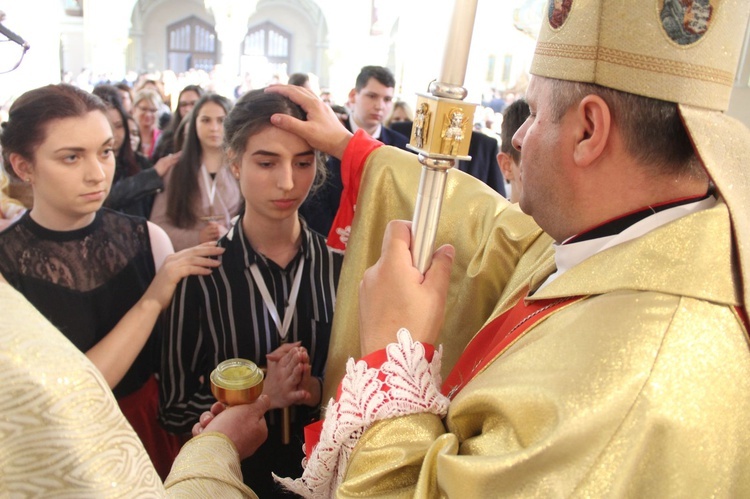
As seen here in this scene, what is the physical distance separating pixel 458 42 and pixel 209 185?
2.65 meters

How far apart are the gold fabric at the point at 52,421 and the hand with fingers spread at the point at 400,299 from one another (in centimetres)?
54

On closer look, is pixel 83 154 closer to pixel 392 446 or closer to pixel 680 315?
pixel 392 446

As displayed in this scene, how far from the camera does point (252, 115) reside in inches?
75.9

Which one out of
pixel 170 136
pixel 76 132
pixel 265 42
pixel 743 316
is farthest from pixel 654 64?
pixel 265 42

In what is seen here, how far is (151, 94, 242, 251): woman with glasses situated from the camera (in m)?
3.06

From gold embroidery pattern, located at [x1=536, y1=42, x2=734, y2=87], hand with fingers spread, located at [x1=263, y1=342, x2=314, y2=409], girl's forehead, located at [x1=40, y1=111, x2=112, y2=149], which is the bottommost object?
hand with fingers spread, located at [x1=263, y1=342, x2=314, y2=409]

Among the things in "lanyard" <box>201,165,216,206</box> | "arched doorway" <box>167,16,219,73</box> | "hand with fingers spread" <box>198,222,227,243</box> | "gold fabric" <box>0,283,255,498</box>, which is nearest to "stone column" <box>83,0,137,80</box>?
"arched doorway" <box>167,16,219,73</box>

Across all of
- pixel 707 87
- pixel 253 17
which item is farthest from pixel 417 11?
pixel 253 17

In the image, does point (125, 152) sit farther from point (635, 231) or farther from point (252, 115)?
point (635, 231)

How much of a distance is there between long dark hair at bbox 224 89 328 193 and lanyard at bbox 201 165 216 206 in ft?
4.22

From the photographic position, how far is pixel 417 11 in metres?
12.8

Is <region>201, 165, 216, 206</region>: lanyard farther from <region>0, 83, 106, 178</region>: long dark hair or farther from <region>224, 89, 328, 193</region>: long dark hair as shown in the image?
<region>0, 83, 106, 178</region>: long dark hair

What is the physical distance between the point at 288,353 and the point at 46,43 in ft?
20.5

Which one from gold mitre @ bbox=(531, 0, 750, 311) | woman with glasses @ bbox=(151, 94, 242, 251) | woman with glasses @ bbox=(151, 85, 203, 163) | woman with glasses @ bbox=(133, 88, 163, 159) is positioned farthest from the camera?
woman with glasses @ bbox=(133, 88, 163, 159)
